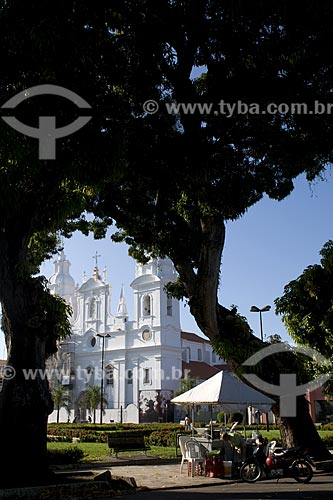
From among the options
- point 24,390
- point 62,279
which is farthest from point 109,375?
point 24,390

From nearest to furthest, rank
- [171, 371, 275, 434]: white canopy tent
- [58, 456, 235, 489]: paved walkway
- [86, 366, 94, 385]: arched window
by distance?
[58, 456, 235, 489]: paved walkway < [171, 371, 275, 434]: white canopy tent < [86, 366, 94, 385]: arched window

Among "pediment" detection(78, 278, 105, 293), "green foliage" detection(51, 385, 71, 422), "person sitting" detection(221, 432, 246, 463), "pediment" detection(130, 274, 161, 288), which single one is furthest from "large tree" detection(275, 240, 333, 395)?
"pediment" detection(78, 278, 105, 293)

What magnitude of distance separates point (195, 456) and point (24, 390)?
4.93m

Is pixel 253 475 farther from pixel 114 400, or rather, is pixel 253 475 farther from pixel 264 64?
pixel 114 400

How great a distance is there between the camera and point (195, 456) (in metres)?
13.6

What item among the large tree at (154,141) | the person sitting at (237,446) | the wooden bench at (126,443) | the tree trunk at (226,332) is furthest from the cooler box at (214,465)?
the wooden bench at (126,443)

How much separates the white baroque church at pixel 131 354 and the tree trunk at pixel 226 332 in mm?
37448

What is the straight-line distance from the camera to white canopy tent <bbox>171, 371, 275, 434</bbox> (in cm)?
1459

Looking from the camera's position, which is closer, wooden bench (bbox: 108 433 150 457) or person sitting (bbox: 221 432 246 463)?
person sitting (bbox: 221 432 246 463)

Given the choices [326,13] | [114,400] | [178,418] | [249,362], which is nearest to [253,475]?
[249,362]

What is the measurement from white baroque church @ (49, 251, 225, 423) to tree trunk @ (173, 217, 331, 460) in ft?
123

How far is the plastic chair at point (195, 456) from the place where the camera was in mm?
13602

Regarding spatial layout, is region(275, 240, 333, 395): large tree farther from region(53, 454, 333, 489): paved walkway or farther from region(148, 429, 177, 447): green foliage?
region(148, 429, 177, 447): green foliage

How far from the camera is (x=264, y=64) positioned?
13391 millimetres
